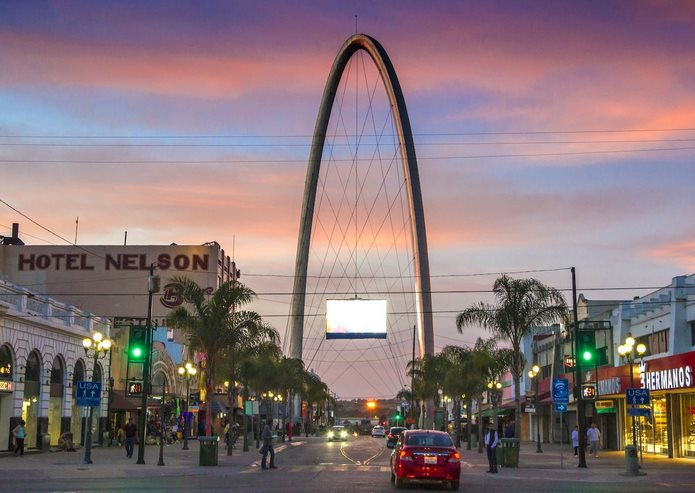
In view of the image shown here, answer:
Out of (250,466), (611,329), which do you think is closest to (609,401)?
(611,329)

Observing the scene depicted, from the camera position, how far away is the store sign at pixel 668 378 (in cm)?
4520

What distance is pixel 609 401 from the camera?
6462 cm

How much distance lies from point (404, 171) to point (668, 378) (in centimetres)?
4531

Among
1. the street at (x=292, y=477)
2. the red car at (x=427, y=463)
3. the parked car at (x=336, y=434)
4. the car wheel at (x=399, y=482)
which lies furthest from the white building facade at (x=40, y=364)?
the parked car at (x=336, y=434)

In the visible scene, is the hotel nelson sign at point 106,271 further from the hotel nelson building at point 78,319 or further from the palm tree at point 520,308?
the palm tree at point 520,308

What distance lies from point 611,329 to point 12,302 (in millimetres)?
37970

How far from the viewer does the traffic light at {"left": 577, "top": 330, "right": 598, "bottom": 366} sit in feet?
125

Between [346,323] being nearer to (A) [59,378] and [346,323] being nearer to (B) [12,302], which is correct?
(A) [59,378]

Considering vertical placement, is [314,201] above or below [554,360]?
above

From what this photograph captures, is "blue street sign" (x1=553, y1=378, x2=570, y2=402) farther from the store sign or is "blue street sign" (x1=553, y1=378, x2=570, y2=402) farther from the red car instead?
the red car

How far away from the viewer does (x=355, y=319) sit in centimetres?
10069

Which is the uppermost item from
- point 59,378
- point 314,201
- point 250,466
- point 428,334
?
point 314,201

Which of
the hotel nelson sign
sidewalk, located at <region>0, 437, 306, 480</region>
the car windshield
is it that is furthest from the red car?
the hotel nelson sign

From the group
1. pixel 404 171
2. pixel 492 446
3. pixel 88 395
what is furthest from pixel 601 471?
pixel 404 171
